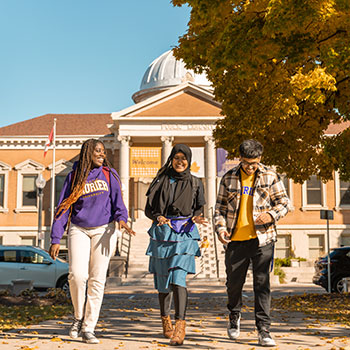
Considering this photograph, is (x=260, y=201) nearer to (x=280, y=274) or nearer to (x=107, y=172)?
(x=107, y=172)

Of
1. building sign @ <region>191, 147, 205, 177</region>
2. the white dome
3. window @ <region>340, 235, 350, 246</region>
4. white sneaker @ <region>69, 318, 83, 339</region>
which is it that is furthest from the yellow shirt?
the white dome

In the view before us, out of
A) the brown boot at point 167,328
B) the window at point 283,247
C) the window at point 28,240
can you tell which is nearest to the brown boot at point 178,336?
the brown boot at point 167,328

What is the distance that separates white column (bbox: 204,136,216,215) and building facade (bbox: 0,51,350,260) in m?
0.06

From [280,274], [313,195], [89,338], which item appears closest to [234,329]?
[89,338]

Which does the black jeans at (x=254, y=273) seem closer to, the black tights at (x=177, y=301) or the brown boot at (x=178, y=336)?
the black tights at (x=177, y=301)

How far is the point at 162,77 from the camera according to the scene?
48.6 m

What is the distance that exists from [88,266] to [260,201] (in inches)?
75.7

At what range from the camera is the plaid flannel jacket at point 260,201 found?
600 cm

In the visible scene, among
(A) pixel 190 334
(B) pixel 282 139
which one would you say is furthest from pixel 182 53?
(A) pixel 190 334

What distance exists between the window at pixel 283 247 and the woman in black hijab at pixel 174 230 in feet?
103

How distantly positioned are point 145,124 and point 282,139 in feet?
76.3

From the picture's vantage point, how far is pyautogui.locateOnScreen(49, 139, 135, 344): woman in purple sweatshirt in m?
6.03

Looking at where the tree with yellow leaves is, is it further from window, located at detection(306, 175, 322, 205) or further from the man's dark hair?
window, located at detection(306, 175, 322, 205)

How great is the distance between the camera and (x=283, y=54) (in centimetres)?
894
